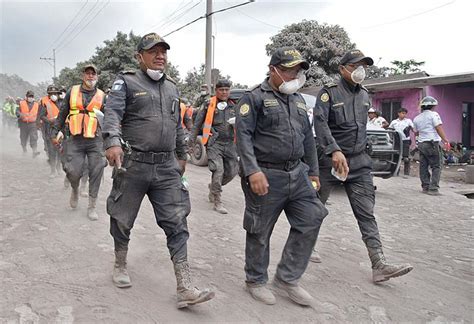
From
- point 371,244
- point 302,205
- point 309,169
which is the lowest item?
point 371,244

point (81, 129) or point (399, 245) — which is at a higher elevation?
point (81, 129)

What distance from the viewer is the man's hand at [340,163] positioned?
13.0 feet

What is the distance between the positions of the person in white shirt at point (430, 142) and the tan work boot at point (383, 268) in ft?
19.3

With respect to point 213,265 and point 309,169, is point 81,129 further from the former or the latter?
point 309,169

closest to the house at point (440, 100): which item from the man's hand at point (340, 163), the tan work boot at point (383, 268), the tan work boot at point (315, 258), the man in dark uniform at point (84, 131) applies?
the man in dark uniform at point (84, 131)

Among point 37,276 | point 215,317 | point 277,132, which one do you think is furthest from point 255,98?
point 37,276

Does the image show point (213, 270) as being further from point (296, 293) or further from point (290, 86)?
point (290, 86)

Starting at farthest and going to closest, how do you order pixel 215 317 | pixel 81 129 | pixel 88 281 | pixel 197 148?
pixel 197 148 → pixel 81 129 → pixel 88 281 → pixel 215 317

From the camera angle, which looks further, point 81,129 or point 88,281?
point 81,129

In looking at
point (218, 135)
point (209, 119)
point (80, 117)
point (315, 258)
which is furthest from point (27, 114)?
point (315, 258)

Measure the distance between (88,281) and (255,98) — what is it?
Answer: 210 centimetres

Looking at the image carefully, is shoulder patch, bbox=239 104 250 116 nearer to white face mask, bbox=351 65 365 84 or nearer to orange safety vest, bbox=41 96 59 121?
white face mask, bbox=351 65 365 84

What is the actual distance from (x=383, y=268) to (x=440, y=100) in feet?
48.1

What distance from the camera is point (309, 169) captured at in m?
3.85
